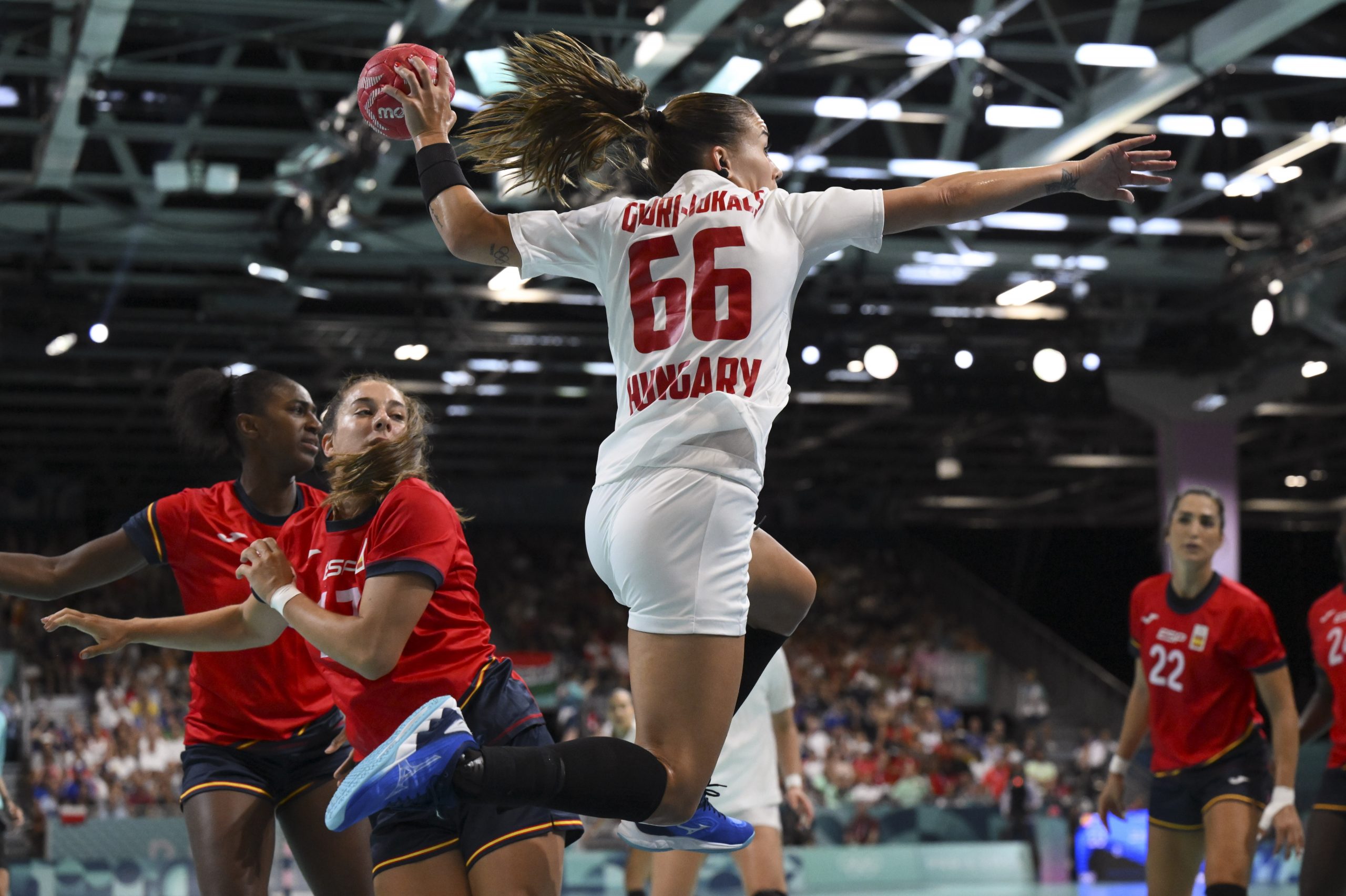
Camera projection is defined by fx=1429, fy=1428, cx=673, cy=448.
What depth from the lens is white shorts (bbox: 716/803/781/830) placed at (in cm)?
696

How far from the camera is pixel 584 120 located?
355 cm

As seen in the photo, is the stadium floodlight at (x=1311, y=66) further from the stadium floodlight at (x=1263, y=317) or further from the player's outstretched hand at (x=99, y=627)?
the player's outstretched hand at (x=99, y=627)

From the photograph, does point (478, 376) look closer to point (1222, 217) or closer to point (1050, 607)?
point (1222, 217)

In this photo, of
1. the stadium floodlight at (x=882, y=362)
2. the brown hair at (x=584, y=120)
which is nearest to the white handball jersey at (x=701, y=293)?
the brown hair at (x=584, y=120)

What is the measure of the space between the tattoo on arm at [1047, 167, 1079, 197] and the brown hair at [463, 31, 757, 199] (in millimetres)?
754

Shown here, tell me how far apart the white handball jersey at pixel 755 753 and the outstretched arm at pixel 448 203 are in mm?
3979

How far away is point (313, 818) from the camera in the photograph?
4.51m

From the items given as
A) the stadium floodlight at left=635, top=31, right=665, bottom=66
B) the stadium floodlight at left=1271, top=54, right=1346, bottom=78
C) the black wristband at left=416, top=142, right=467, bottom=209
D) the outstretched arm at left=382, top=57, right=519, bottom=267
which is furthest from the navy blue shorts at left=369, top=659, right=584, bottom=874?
the stadium floodlight at left=1271, top=54, right=1346, bottom=78

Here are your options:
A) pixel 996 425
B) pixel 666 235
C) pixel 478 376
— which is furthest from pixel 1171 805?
pixel 996 425

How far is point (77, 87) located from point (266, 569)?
9068 millimetres

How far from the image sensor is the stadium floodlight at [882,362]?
16.8 meters

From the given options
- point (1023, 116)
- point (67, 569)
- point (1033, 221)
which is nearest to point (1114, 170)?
point (67, 569)

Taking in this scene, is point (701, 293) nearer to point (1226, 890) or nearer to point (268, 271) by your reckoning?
point (1226, 890)

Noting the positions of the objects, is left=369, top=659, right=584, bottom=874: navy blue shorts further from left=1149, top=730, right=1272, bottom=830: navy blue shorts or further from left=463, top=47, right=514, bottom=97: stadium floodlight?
left=463, top=47, right=514, bottom=97: stadium floodlight
